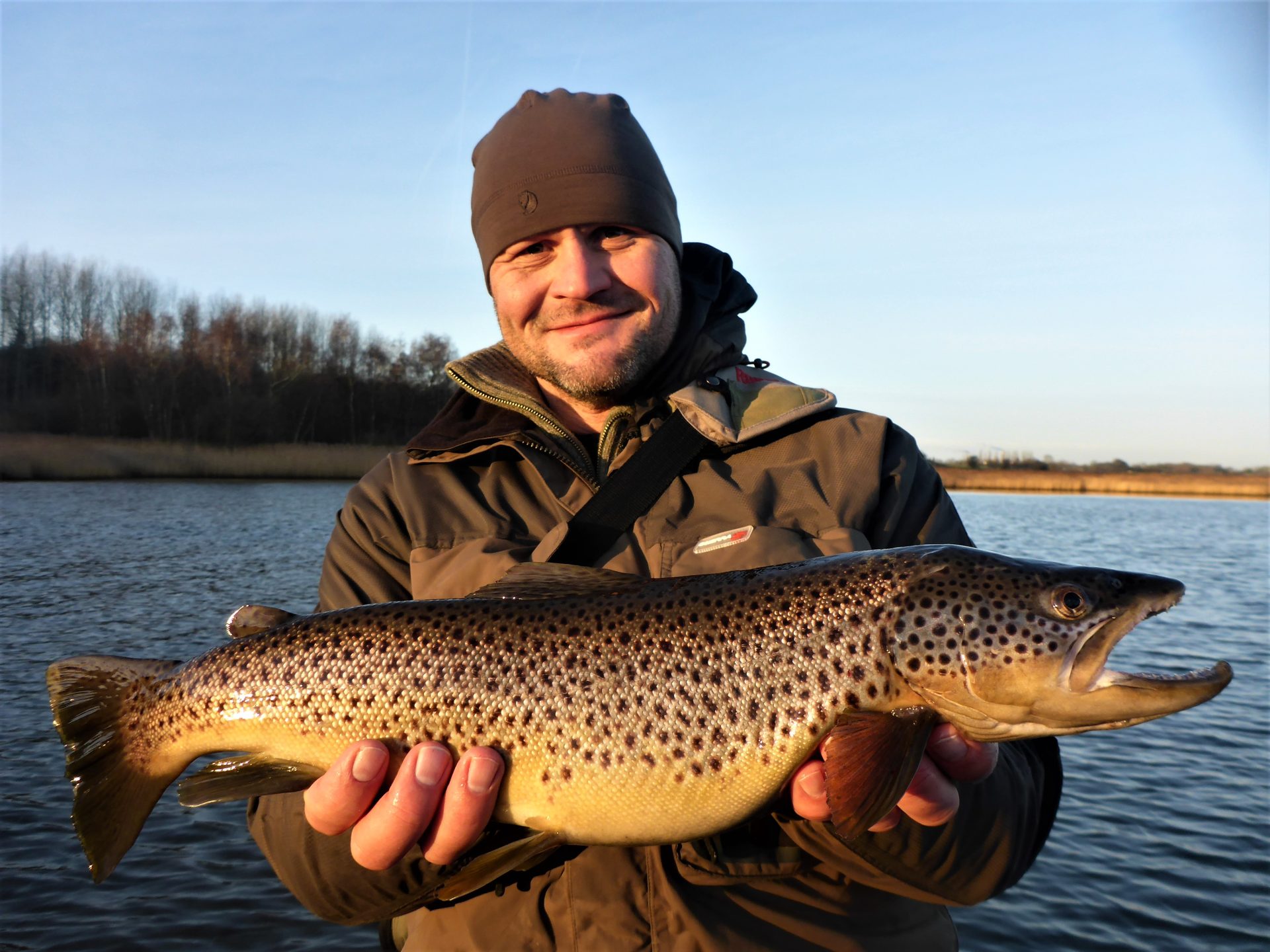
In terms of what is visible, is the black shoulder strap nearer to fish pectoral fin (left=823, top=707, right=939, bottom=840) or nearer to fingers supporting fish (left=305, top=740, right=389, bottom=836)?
fingers supporting fish (left=305, top=740, right=389, bottom=836)

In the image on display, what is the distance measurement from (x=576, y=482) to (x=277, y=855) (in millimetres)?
1496

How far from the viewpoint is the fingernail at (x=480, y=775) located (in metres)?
2.39

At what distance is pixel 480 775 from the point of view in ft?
7.84

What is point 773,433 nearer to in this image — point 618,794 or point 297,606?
point 618,794

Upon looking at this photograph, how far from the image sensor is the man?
244cm

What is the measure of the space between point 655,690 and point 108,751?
5.67ft

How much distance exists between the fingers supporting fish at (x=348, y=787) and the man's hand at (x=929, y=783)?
1.14 m

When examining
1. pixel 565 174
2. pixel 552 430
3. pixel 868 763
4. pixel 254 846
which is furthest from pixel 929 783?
pixel 254 846

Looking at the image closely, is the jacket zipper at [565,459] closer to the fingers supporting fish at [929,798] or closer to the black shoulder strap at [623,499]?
the black shoulder strap at [623,499]

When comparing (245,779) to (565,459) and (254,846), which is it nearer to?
(565,459)

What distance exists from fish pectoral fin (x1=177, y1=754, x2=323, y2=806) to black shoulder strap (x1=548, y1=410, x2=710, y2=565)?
3.22 ft

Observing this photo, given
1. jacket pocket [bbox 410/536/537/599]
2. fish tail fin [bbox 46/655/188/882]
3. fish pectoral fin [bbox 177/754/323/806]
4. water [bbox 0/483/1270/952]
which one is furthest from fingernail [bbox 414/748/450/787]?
water [bbox 0/483/1270/952]

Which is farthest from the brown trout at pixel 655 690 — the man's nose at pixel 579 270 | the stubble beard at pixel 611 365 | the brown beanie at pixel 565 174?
the brown beanie at pixel 565 174

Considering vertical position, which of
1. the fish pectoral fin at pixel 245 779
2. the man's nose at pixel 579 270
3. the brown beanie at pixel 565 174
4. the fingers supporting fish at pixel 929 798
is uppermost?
the brown beanie at pixel 565 174
